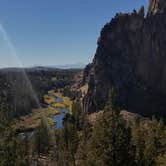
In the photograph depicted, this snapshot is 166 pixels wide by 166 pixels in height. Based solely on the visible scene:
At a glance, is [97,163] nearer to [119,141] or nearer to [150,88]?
[119,141]

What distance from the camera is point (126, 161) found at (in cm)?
3116

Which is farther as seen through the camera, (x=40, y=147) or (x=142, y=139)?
(x=40, y=147)

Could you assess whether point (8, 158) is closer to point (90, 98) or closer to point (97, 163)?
point (97, 163)

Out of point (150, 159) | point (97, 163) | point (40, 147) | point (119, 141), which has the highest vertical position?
point (119, 141)

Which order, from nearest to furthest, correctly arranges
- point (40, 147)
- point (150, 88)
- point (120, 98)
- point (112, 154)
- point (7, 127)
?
point (112, 154), point (7, 127), point (40, 147), point (120, 98), point (150, 88)

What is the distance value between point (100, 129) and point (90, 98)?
15702 cm

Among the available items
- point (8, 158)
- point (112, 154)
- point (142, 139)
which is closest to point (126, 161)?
point (112, 154)

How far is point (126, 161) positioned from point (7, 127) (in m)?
15.8

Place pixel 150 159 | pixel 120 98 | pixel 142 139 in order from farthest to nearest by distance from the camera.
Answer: pixel 120 98
pixel 142 139
pixel 150 159

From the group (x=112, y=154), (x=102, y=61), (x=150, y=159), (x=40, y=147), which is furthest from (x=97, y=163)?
(x=102, y=61)

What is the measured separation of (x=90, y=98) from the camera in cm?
18850

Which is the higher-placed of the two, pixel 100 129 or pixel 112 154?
pixel 100 129

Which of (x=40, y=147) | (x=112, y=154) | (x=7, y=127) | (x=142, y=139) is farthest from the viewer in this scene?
(x=40, y=147)

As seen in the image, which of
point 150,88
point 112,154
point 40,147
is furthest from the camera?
point 150,88
